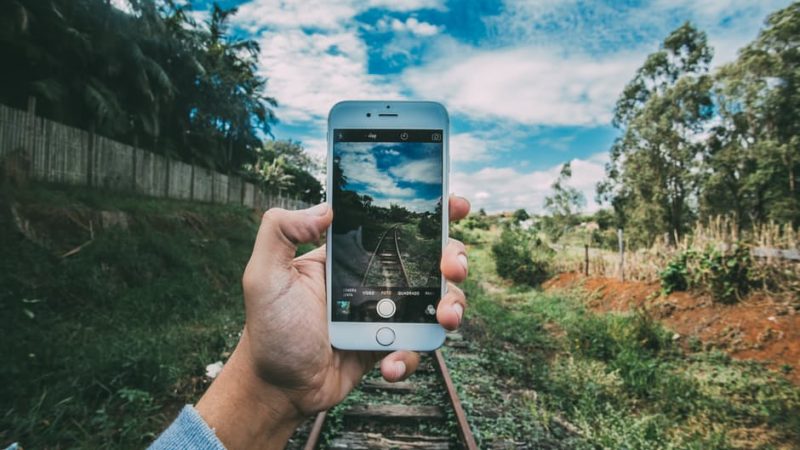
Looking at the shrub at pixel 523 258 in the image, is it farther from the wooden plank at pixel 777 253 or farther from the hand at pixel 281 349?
the hand at pixel 281 349

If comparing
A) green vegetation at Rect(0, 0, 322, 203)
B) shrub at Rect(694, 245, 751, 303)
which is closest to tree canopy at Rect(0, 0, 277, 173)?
green vegetation at Rect(0, 0, 322, 203)

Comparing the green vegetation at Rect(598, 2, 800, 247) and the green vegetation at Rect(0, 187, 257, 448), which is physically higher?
the green vegetation at Rect(598, 2, 800, 247)

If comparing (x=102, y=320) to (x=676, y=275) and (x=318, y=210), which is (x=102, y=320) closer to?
(x=318, y=210)

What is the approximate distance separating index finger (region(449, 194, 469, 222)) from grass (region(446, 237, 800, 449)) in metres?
2.60

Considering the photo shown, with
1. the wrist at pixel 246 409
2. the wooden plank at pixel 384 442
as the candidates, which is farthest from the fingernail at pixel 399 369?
the wooden plank at pixel 384 442

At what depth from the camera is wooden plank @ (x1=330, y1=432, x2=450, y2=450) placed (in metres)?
3.51

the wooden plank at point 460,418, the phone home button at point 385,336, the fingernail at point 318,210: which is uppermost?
the fingernail at point 318,210

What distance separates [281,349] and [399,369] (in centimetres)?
55

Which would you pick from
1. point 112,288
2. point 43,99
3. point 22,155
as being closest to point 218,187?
point 43,99

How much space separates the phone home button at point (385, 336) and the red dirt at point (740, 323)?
6.66m

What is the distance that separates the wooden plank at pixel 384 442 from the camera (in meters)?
3.51

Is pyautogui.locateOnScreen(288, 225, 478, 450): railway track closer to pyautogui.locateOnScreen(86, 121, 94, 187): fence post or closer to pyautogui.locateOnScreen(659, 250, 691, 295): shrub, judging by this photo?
pyautogui.locateOnScreen(659, 250, 691, 295): shrub

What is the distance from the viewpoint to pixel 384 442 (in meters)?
3.58

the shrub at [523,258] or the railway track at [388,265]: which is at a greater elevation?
the railway track at [388,265]
